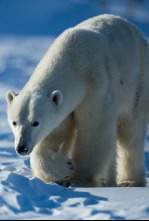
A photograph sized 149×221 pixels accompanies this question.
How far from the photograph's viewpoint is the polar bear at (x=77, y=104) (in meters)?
5.52

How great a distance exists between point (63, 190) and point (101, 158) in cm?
141

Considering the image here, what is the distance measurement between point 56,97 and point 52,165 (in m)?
0.98

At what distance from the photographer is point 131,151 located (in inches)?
293

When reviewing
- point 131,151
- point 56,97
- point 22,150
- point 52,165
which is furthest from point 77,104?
point 131,151

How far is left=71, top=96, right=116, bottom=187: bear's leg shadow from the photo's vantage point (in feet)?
19.8

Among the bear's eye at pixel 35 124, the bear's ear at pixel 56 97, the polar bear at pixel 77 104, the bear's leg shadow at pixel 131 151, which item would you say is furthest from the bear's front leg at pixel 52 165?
the bear's leg shadow at pixel 131 151

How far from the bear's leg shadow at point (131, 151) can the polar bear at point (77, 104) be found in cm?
37

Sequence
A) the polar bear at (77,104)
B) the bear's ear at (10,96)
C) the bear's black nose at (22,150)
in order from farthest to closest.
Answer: the bear's ear at (10,96)
the polar bear at (77,104)
the bear's black nose at (22,150)

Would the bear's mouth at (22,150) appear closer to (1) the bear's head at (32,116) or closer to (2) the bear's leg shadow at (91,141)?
(1) the bear's head at (32,116)

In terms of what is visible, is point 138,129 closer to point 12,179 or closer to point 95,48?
point 95,48

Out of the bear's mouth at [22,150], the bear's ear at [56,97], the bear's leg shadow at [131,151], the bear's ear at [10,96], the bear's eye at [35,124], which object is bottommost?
the bear's leg shadow at [131,151]

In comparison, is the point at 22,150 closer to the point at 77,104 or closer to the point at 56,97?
the point at 56,97

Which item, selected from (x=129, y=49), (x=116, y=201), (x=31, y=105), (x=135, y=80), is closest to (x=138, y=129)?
(x=135, y=80)

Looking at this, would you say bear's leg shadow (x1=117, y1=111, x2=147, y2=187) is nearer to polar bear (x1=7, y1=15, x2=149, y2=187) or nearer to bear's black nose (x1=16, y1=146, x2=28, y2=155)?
polar bear (x1=7, y1=15, x2=149, y2=187)
